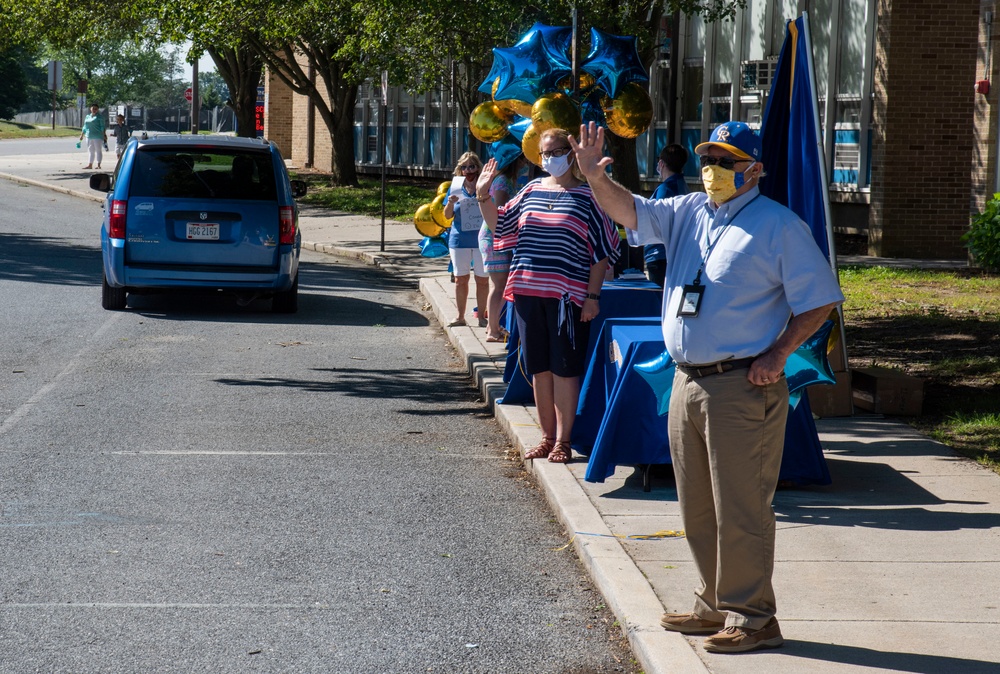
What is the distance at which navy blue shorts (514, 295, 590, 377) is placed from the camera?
24.1 ft

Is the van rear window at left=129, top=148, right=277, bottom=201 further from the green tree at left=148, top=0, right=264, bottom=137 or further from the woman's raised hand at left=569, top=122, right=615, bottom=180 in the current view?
the green tree at left=148, top=0, right=264, bottom=137

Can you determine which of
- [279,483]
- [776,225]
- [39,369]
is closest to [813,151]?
[776,225]

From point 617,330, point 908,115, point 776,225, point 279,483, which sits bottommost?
point 279,483

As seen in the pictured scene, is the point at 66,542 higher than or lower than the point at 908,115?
lower

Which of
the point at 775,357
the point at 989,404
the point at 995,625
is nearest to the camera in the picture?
the point at 775,357

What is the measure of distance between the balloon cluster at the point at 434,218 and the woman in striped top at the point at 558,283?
6683 millimetres

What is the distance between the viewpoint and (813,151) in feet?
22.8

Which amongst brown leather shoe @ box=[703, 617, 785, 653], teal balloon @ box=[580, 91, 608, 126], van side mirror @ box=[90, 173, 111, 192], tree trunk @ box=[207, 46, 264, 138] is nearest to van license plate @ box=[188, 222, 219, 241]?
van side mirror @ box=[90, 173, 111, 192]

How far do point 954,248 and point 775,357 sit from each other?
16.1m

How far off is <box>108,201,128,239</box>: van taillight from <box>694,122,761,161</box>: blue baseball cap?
Answer: 950cm

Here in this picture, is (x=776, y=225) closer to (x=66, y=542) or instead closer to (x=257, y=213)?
(x=66, y=542)

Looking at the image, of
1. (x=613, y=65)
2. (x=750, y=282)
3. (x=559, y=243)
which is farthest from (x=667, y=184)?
(x=750, y=282)

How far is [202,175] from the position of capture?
1337cm

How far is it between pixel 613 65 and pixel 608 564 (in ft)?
17.6
